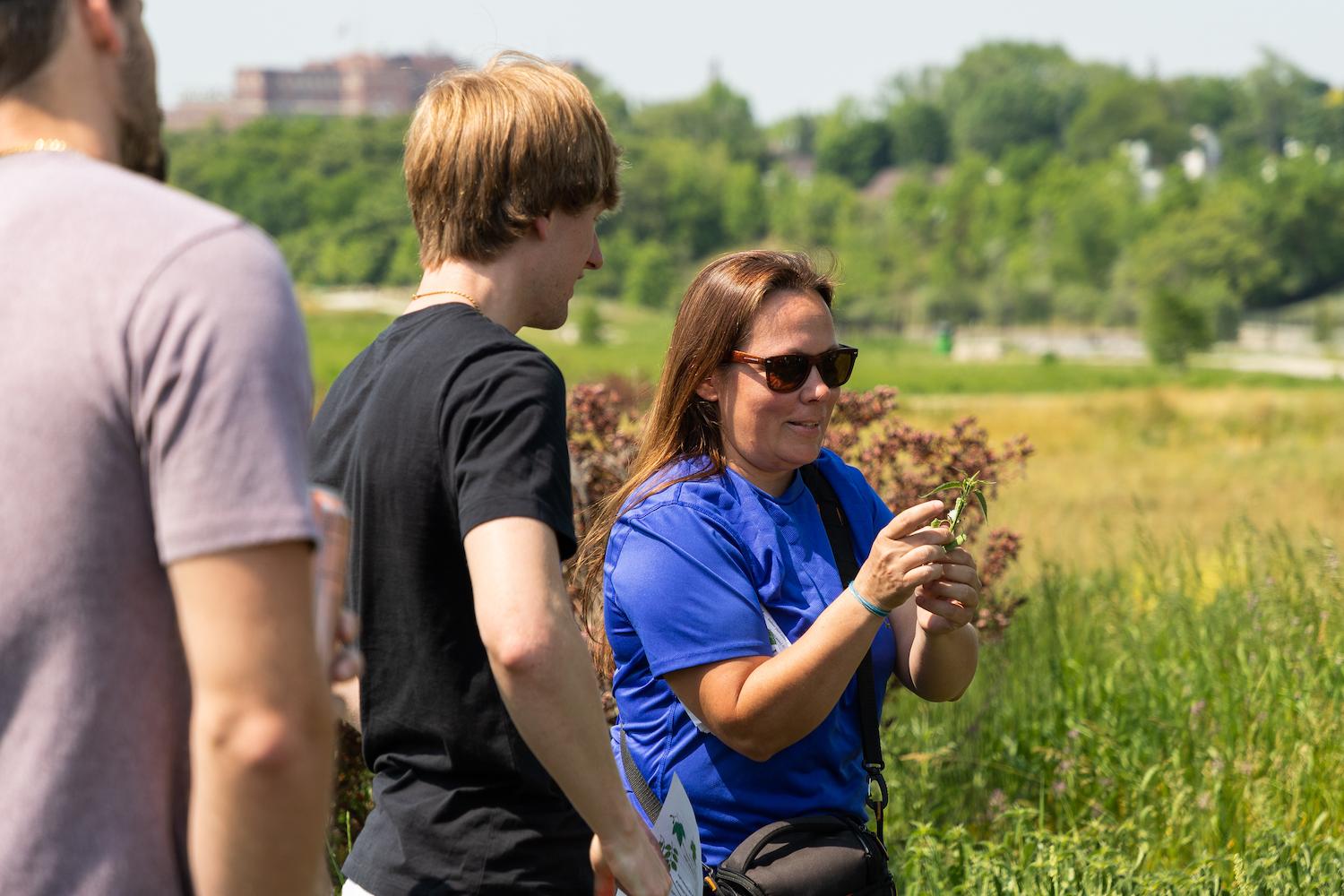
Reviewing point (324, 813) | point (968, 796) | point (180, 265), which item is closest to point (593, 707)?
point (324, 813)

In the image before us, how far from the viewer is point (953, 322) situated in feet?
320

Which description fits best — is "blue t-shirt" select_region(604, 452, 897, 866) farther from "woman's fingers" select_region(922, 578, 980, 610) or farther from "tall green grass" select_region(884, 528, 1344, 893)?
"tall green grass" select_region(884, 528, 1344, 893)


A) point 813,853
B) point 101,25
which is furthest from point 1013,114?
point 101,25

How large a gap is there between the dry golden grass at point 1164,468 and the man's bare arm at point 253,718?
5.37 meters

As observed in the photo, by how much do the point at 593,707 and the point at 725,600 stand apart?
2.50 feet

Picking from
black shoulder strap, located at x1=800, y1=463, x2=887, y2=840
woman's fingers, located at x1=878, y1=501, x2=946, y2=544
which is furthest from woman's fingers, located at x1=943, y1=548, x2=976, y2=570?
black shoulder strap, located at x1=800, y1=463, x2=887, y2=840

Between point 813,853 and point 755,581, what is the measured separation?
1.56ft

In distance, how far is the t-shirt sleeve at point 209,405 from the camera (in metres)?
1.24

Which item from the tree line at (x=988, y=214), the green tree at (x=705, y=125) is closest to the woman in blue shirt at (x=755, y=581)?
the tree line at (x=988, y=214)

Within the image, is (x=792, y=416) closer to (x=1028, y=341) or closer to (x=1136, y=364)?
(x=1136, y=364)

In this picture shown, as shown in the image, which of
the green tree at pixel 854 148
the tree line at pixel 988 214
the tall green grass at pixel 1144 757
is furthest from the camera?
the green tree at pixel 854 148

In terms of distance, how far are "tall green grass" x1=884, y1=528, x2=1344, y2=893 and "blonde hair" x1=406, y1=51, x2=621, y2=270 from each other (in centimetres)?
214

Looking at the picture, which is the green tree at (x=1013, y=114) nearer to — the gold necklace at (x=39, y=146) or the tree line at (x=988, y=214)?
the tree line at (x=988, y=214)

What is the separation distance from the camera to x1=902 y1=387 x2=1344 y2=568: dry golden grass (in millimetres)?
12211
